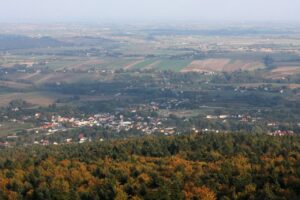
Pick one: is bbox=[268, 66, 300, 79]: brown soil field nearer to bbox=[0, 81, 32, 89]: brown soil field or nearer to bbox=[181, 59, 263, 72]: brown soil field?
bbox=[181, 59, 263, 72]: brown soil field

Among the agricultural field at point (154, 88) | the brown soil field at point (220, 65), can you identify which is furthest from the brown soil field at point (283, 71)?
the brown soil field at point (220, 65)

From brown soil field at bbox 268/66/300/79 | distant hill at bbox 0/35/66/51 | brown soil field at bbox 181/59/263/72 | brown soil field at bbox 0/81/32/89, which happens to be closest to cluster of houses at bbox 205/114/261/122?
brown soil field at bbox 268/66/300/79

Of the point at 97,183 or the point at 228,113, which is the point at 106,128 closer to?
the point at 228,113

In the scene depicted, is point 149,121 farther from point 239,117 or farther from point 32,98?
point 32,98

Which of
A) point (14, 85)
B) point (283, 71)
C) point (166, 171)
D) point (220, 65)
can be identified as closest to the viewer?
point (166, 171)

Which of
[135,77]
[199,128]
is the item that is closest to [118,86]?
[135,77]

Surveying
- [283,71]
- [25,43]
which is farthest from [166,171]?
[25,43]

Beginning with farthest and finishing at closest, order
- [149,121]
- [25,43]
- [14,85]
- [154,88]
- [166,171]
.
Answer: [25,43]
[14,85]
[154,88]
[149,121]
[166,171]
